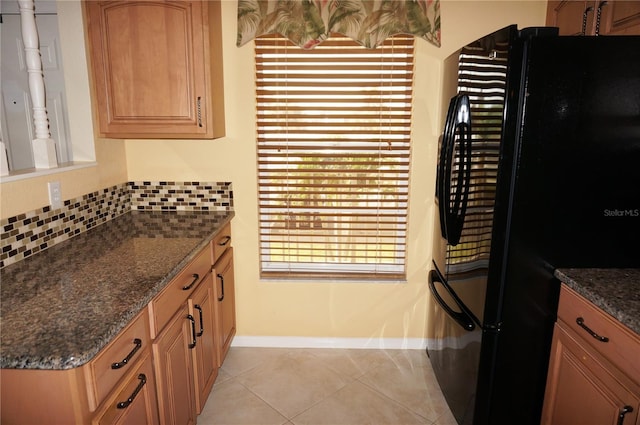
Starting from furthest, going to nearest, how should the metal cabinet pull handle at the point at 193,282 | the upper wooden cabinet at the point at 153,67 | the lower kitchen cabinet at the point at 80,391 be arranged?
the upper wooden cabinet at the point at 153,67, the metal cabinet pull handle at the point at 193,282, the lower kitchen cabinet at the point at 80,391

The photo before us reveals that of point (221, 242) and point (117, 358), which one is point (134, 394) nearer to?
point (117, 358)

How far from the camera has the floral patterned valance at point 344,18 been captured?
2180 mm

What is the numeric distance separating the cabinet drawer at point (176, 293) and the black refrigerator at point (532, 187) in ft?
3.89

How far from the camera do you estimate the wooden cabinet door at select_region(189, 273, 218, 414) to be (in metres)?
1.85

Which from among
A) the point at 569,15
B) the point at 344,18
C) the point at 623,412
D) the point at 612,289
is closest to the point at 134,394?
the point at 623,412

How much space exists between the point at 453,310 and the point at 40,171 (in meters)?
1.93

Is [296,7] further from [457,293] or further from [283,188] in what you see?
[457,293]

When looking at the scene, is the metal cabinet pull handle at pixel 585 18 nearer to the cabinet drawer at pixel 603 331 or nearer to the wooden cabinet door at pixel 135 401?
the cabinet drawer at pixel 603 331

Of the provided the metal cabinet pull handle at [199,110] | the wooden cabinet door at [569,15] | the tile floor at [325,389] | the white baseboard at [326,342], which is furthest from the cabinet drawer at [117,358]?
the wooden cabinet door at [569,15]

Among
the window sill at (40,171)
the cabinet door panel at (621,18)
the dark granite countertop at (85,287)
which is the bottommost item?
the dark granite countertop at (85,287)

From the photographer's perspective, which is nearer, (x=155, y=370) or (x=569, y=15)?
(x=155, y=370)

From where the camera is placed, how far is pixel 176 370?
5.30 feet

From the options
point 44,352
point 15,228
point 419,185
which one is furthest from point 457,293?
point 15,228

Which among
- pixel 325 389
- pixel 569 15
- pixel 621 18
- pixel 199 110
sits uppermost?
pixel 569 15
